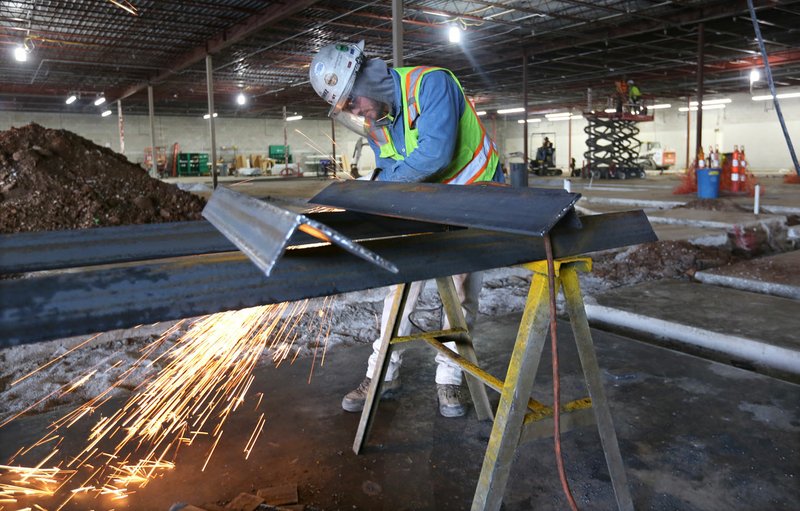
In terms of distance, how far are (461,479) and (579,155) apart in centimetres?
3311

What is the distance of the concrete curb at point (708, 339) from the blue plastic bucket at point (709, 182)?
294 inches

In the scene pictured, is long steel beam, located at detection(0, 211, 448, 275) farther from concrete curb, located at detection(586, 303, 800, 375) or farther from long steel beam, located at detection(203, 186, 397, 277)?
concrete curb, located at detection(586, 303, 800, 375)

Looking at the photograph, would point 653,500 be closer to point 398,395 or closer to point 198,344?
point 398,395

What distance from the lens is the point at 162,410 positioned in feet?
8.55

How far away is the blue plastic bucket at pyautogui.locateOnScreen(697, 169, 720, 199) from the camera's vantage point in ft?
32.5

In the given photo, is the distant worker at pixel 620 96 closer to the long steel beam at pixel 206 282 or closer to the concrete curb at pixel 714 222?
the concrete curb at pixel 714 222

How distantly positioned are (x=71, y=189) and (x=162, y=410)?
4.91 meters

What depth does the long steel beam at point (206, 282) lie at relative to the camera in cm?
96

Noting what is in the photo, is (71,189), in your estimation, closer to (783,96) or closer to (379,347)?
(379,347)

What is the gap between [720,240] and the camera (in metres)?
6.43

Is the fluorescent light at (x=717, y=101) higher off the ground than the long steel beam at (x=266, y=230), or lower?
higher

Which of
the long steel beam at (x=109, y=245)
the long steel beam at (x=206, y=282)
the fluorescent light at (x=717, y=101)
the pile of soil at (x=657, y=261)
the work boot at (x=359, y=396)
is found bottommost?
the work boot at (x=359, y=396)

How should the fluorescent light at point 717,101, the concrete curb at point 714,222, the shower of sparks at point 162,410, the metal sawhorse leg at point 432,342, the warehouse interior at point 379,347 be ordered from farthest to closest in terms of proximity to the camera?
the fluorescent light at point 717,101
the concrete curb at point 714,222
the metal sawhorse leg at point 432,342
the shower of sparks at point 162,410
the warehouse interior at point 379,347

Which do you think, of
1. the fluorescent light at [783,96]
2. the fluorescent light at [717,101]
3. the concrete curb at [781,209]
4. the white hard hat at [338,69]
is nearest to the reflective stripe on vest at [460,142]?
the white hard hat at [338,69]
